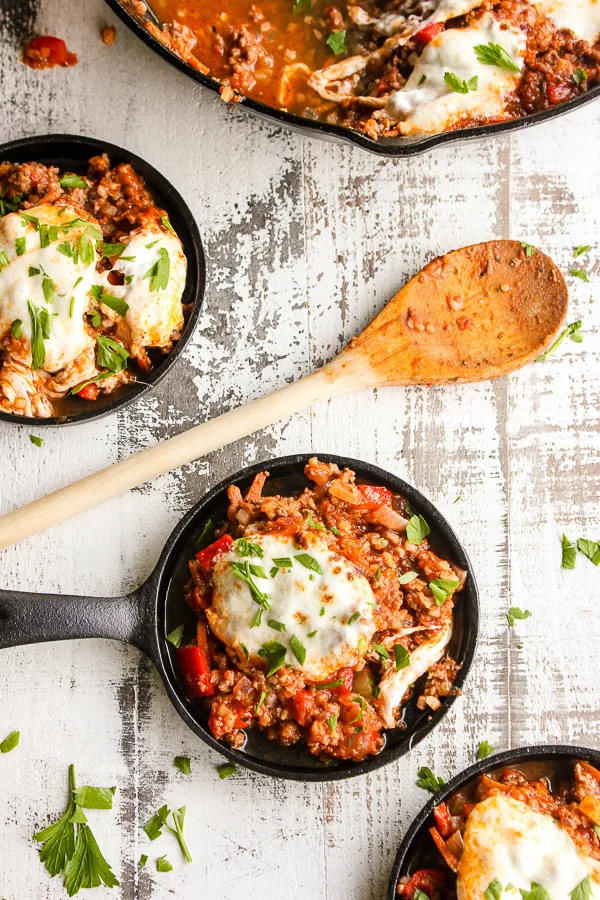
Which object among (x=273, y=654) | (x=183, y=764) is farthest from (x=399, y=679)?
(x=183, y=764)

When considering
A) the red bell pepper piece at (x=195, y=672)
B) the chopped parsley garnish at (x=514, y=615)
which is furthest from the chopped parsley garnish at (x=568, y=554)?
the red bell pepper piece at (x=195, y=672)

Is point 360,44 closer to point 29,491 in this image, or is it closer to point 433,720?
point 29,491

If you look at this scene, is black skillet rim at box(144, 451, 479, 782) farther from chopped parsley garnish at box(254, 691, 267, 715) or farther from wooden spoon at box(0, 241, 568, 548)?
wooden spoon at box(0, 241, 568, 548)

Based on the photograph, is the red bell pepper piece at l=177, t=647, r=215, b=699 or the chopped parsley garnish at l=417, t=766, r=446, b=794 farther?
the chopped parsley garnish at l=417, t=766, r=446, b=794

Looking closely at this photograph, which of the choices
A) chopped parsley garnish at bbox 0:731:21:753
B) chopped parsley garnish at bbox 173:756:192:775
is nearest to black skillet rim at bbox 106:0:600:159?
chopped parsley garnish at bbox 173:756:192:775

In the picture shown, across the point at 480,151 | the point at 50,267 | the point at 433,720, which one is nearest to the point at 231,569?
the point at 433,720

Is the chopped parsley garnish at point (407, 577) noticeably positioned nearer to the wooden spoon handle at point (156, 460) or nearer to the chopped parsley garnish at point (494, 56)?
the wooden spoon handle at point (156, 460)
